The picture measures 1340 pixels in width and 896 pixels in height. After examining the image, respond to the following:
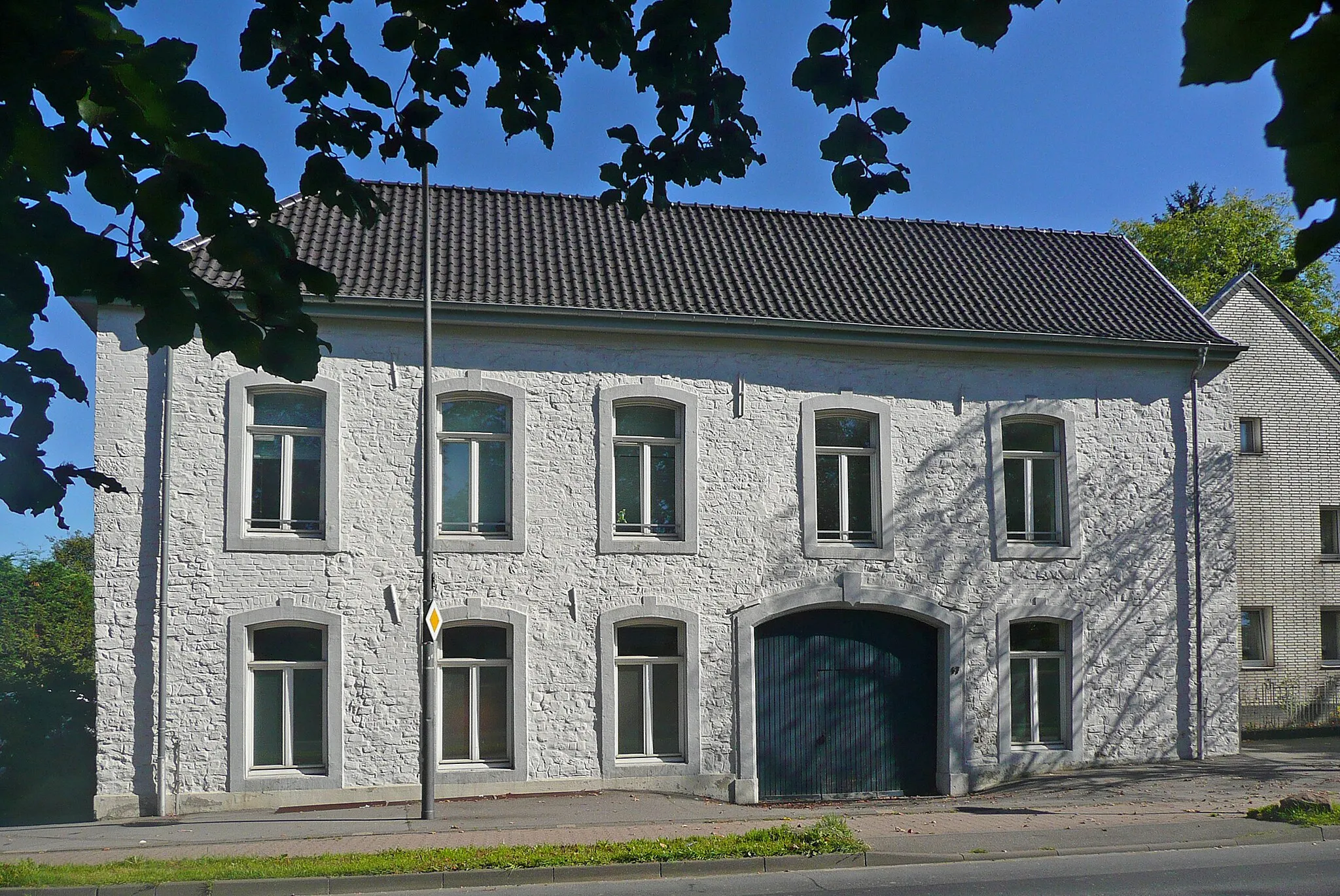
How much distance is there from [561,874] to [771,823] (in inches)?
141

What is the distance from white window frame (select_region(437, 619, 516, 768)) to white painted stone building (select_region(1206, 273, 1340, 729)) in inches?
642

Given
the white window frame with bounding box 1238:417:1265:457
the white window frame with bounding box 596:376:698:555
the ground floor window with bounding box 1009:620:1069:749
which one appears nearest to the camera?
the white window frame with bounding box 596:376:698:555

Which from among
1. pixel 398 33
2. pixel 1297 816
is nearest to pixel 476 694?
pixel 1297 816

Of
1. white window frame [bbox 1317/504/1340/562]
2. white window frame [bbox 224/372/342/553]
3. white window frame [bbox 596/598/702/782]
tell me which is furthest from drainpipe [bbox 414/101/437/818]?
white window frame [bbox 1317/504/1340/562]

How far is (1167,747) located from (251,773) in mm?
13476

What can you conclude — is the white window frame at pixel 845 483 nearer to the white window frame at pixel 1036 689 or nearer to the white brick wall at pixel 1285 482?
the white window frame at pixel 1036 689

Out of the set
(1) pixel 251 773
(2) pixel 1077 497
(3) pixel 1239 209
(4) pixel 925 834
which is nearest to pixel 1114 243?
(2) pixel 1077 497

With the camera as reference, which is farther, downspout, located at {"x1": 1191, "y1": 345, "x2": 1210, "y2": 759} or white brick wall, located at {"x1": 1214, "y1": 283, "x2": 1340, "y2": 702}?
white brick wall, located at {"x1": 1214, "y1": 283, "x2": 1340, "y2": 702}

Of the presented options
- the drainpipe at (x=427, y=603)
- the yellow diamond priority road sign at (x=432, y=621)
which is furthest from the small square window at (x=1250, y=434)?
the yellow diamond priority road sign at (x=432, y=621)

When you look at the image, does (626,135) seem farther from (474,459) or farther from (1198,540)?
(1198,540)

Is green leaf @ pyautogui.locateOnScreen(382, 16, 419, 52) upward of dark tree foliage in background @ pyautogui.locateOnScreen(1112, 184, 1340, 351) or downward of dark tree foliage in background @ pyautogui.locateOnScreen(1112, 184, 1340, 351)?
downward

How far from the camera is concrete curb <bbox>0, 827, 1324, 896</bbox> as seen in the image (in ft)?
34.5

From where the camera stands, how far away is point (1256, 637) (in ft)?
81.6

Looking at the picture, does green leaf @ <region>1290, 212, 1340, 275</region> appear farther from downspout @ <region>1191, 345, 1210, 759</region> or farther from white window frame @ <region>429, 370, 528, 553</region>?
downspout @ <region>1191, 345, 1210, 759</region>
